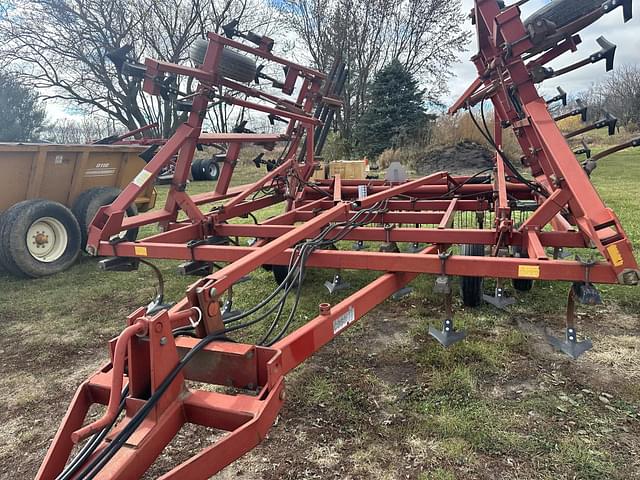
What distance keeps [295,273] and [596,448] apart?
1.71 m

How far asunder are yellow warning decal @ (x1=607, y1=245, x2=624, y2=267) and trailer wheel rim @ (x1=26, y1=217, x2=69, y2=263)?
5.46m

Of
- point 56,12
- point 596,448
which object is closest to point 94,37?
point 56,12

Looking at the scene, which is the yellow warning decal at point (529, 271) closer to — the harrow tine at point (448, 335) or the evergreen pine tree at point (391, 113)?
the harrow tine at point (448, 335)

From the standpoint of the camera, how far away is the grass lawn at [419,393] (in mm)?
Answer: 2207

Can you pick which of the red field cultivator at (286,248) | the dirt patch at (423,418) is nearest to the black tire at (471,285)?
the red field cultivator at (286,248)

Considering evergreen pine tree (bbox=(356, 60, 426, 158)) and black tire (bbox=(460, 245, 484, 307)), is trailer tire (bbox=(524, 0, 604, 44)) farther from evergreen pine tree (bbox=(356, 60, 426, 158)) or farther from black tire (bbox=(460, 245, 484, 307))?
evergreen pine tree (bbox=(356, 60, 426, 158))

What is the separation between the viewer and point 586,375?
114 inches

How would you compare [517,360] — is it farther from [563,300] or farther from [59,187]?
[59,187]

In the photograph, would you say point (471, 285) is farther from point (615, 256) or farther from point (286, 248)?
point (286, 248)

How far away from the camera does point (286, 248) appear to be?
2.70m

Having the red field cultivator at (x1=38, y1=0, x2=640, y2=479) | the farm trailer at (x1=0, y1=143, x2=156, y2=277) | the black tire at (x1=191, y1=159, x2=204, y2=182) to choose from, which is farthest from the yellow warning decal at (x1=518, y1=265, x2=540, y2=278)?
the black tire at (x1=191, y1=159, x2=204, y2=182)

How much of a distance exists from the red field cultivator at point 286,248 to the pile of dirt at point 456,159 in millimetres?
11686

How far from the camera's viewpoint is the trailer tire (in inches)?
117

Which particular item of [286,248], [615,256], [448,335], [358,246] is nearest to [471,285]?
[448,335]
